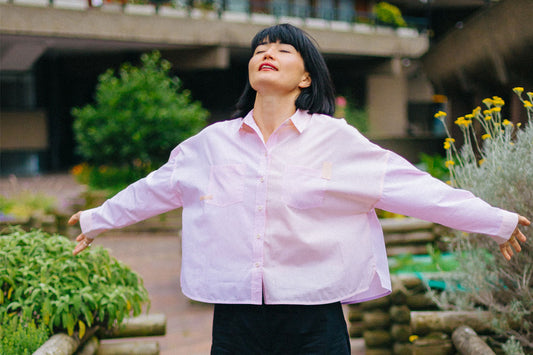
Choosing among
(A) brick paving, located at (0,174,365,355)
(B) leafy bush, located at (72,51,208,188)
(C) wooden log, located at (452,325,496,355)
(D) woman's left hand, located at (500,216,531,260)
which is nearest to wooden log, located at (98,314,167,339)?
(A) brick paving, located at (0,174,365,355)

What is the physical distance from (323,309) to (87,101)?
803 inches

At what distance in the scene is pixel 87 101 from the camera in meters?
21.0

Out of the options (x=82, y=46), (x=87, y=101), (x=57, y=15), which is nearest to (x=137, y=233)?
(x=57, y=15)

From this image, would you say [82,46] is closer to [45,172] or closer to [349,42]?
[45,172]

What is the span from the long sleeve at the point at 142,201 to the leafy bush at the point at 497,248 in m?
1.36

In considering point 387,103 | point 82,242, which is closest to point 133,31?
point 387,103

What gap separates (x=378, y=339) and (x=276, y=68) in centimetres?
248

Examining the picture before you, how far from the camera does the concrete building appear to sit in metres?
16.3

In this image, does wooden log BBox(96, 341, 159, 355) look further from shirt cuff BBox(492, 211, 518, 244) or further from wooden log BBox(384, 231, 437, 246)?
wooden log BBox(384, 231, 437, 246)

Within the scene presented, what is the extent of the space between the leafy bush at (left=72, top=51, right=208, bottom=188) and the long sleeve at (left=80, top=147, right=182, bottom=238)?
781 centimetres

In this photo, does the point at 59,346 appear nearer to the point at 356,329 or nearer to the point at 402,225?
the point at 356,329

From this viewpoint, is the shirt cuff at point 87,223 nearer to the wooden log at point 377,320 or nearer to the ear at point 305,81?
the ear at point 305,81

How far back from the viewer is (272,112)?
7.45 ft

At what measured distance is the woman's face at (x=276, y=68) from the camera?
7.32 feet
